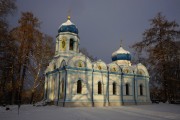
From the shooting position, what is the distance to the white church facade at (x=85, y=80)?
18.0 m

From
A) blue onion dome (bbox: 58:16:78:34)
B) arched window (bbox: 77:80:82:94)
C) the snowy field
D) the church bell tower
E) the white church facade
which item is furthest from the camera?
blue onion dome (bbox: 58:16:78:34)

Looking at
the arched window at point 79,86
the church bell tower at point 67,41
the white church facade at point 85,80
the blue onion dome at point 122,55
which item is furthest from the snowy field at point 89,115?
the blue onion dome at point 122,55

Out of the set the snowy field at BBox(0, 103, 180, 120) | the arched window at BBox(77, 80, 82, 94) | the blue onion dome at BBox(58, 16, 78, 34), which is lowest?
the snowy field at BBox(0, 103, 180, 120)

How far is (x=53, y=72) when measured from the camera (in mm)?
20750

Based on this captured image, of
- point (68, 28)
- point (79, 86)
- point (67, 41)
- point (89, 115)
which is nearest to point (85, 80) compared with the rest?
point (79, 86)

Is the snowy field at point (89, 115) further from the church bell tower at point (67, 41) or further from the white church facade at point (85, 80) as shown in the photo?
the church bell tower at point (67, 41)

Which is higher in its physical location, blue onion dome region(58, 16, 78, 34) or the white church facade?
blue onion dome region(58, 16, 78, 34)

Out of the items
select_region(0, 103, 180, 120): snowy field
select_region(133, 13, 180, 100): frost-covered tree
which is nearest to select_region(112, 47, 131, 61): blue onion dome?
select_region(133, 13, 180, 100): frost-covered tree

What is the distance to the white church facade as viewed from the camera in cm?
1795

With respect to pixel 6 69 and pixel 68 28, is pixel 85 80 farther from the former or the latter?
pixel 6 69

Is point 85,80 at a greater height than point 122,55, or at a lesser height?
lesser

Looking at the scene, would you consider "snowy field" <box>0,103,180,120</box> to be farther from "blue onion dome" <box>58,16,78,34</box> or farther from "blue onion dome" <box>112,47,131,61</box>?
"blue onion dome" <box>112,47,131,61</box>

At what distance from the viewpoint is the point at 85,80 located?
737 inches

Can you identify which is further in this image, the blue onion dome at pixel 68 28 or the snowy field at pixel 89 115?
the blue onion dome at pixel 68 28
